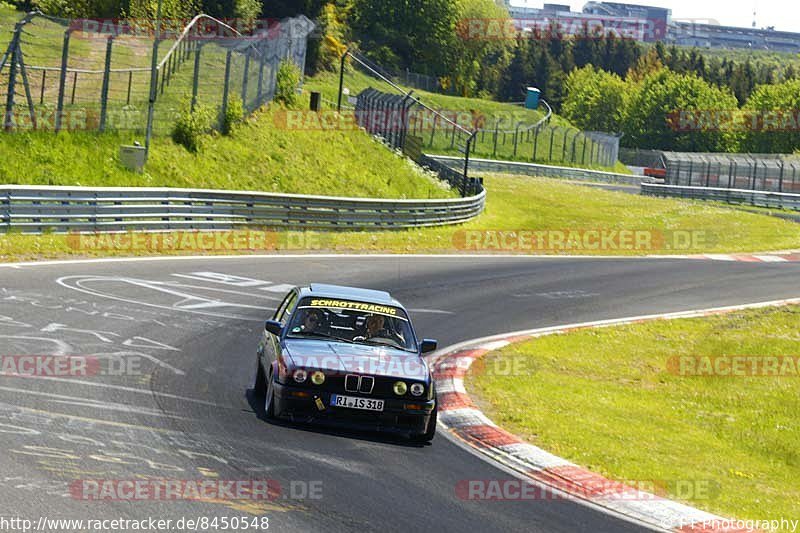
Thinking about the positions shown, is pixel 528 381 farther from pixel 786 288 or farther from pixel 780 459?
pixel 786 288

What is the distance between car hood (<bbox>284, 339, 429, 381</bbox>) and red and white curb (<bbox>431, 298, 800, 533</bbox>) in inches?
38.0

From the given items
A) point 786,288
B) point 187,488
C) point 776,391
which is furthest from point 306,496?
point 786,288

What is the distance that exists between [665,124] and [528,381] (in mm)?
125007

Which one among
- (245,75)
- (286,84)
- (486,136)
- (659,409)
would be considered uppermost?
(486,136)

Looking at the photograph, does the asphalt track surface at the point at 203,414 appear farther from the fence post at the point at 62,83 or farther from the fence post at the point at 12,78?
the fence post at the point at 12,78

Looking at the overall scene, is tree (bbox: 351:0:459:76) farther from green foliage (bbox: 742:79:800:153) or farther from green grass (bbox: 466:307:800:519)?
green grass (bbox: 466:307:800:519)

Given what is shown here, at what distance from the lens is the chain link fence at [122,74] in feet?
89.4

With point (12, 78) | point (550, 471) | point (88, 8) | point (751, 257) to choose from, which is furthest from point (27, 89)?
point (751, 257)

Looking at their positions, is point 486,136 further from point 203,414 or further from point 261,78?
point 203,414

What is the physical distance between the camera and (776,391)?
58.2 ft

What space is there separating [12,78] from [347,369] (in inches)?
727

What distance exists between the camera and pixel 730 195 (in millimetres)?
66750

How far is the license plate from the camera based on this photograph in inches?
415

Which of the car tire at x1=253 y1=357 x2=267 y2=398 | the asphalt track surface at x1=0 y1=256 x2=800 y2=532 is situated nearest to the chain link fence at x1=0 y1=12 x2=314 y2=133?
the asphalt track surface at x1=0 y1=256 x2=800 y2=532
